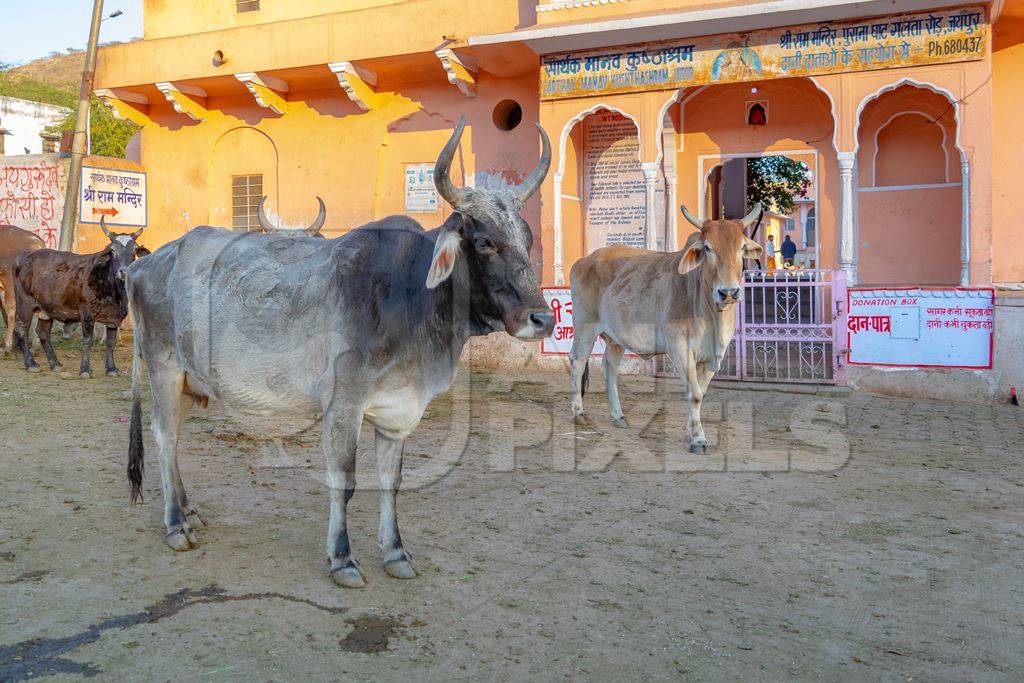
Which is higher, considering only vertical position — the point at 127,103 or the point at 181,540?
the point at 127,103

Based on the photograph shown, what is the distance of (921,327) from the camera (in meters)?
9.46

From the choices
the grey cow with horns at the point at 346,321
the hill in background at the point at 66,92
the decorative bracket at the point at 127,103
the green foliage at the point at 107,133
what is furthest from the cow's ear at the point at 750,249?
the green foliage at the point at 107,133

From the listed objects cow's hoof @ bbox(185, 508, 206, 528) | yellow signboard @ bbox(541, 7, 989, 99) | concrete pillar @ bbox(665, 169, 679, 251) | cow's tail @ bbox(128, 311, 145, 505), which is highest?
yellow signboard @ bbox(541, 7, 989, 99)

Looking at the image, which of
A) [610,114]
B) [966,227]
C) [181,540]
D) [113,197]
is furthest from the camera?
[113,197]

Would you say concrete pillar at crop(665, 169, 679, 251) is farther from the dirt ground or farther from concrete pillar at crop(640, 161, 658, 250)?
the dirt ground

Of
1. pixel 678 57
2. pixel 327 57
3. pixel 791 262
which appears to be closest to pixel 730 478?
pixel 678 57

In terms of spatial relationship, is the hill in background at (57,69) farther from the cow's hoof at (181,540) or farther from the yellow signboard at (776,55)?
the cow's hoof at (181,540)

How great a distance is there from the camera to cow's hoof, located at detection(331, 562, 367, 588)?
12.3ft

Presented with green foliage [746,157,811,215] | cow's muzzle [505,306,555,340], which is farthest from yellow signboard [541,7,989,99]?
green foliage [746,157,811,215]

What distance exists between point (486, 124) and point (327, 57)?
2.67 m

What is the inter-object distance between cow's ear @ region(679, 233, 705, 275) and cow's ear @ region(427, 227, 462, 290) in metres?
3.60

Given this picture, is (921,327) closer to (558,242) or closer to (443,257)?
(558,242)

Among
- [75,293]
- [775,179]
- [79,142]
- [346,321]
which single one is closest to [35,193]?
[79,142]

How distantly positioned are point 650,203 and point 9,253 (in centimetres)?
956
